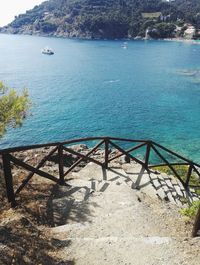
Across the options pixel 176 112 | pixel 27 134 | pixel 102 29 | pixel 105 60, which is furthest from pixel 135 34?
pixel 27 134

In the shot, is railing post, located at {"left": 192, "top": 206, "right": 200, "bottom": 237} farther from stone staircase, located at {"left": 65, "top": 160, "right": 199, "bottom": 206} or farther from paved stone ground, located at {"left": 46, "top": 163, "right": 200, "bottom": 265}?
stone staircase, located at {"left": 65, "top": 160, "right": 199, "bottom": 206}

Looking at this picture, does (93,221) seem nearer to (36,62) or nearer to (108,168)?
(108,168)

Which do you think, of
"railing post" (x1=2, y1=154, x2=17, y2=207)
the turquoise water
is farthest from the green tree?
"railing post" (x1=2, y1=154, x2=17, y2=207)

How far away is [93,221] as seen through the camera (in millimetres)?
8289

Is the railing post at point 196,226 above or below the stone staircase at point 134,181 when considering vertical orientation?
above

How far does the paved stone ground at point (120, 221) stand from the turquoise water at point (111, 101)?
10379mm

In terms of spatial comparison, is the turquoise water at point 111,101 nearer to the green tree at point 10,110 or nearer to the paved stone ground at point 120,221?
the green tree at point 10,110

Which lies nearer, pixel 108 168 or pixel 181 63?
pixel 108 168

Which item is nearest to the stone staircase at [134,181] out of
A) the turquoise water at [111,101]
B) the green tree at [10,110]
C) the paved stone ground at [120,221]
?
the paved stone ground at [120,221]

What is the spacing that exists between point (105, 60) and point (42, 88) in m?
46.3

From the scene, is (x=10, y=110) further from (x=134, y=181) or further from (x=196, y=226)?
(x=196, y=226)

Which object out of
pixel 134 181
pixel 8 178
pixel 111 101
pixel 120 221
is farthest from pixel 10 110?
pixel 111 101

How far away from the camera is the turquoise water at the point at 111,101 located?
36719 mm

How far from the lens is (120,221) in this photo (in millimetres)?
8359
